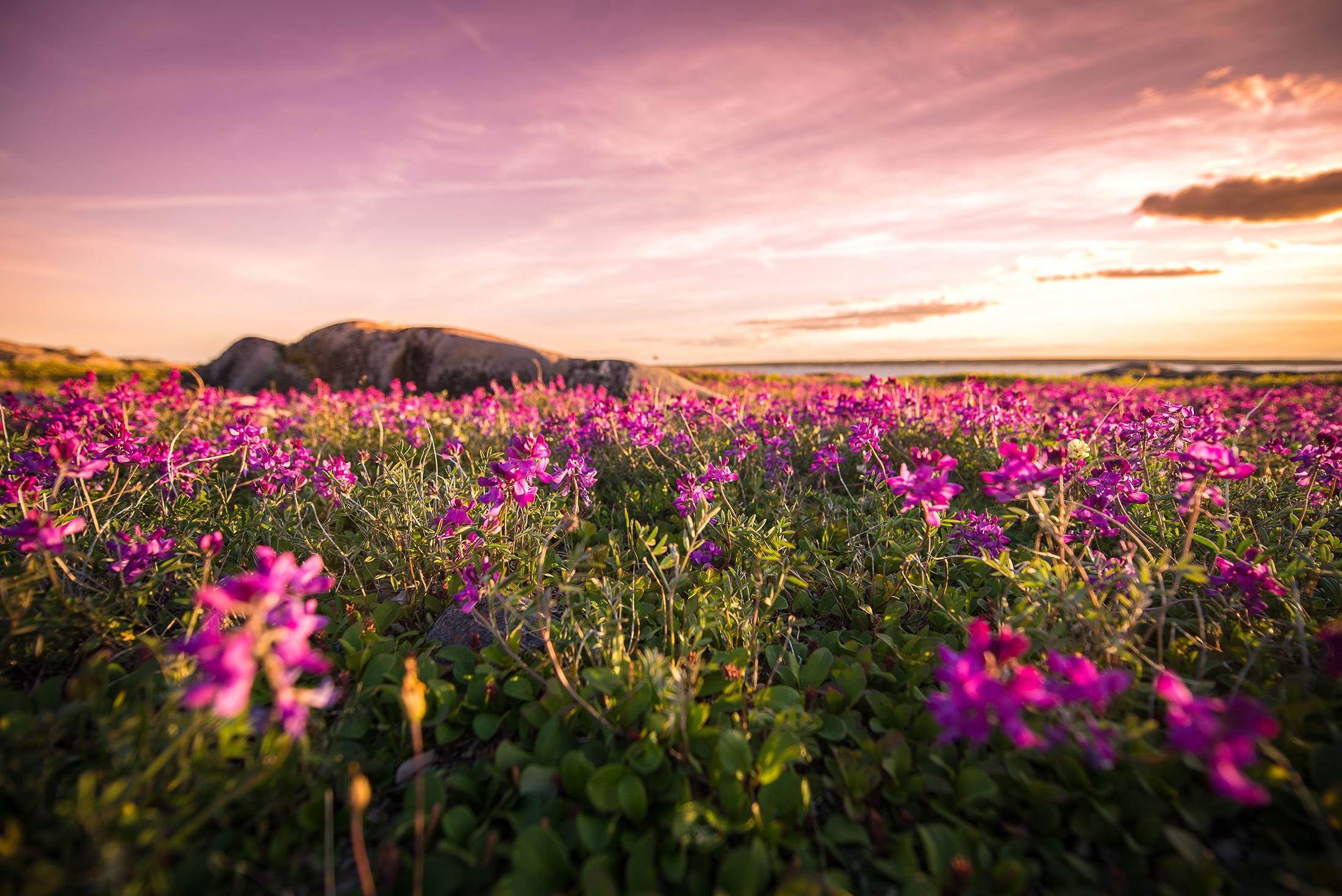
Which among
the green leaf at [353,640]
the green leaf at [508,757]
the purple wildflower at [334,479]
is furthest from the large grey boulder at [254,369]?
the green leaf at [508,757]

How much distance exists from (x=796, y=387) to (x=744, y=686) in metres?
10.4

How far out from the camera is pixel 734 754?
1820mm

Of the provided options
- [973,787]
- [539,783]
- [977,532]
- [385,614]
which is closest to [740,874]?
[539,783]

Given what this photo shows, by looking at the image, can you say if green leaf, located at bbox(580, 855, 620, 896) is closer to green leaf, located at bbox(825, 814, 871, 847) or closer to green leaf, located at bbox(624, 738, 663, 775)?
green leaf, located at bbox(624, 738, 663, 775)

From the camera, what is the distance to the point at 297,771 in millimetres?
1753

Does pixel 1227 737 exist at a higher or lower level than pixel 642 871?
higher

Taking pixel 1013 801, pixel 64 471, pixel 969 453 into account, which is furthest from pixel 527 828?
→ pixel 969 453

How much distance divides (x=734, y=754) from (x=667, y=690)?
0.29 metres

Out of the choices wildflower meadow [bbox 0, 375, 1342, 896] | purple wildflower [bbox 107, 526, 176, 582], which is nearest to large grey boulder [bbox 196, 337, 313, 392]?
wildflower meadow [bbox 0, 375, 1342, 896]

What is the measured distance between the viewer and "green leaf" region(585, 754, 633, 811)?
67.8 inches

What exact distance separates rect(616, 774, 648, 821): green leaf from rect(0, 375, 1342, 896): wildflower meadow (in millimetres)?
11

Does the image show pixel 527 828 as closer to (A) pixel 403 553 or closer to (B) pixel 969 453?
(A) pixel 403 553

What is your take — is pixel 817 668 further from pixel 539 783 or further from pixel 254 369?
pixel 254 369

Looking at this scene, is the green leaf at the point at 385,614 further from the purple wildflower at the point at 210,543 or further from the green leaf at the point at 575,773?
the green leaf at the point at 575,773
